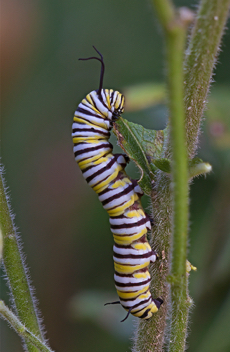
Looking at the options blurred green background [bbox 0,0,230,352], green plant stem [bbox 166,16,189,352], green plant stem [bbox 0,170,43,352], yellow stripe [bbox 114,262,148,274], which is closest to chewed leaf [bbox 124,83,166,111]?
blurred green background [bbox 0,0,230,352]

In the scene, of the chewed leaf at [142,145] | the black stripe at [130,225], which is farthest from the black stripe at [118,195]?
the chewed leaf at [142,145]

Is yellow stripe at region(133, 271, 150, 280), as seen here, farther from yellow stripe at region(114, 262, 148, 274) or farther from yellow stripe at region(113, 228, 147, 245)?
yellow stripe at region(113, 228, 147, 245)

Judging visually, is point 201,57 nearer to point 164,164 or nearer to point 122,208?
point 164,164

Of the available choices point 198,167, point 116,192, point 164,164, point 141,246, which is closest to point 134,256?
point 141,246

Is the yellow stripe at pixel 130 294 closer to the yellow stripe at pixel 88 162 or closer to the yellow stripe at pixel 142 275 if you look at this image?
the yellow stripe at pixel 142 275

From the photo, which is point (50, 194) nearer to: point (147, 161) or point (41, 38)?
point (41, 38)

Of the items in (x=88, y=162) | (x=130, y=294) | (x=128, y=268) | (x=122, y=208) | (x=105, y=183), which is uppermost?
(x=88, y=162)
